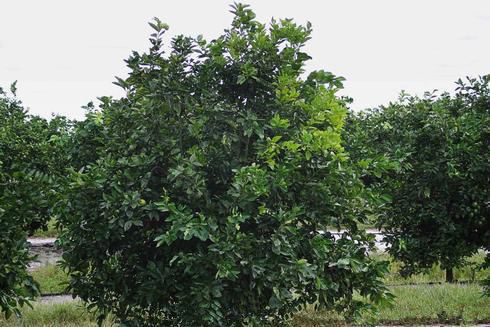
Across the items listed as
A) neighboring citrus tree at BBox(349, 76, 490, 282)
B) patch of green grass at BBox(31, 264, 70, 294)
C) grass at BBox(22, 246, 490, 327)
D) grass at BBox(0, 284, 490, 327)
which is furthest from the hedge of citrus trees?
patch of green grass at BBox(31, 264, 70, 294)

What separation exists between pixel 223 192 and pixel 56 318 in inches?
164

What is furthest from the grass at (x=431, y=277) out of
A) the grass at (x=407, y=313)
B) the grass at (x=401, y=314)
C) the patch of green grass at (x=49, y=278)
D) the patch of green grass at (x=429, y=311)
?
the patch of green grass at (x=49, y=278)

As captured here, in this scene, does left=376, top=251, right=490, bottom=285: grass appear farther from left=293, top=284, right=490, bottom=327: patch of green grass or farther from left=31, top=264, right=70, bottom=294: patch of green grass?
left=31, top=264, right=70, bottom=294: patch of green grass

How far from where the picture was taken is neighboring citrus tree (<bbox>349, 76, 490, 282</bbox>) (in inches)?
303

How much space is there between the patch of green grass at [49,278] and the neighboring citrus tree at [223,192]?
20.7 feet

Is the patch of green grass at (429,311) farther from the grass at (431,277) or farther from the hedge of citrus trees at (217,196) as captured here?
the hedge of citrus trees at (217,196)

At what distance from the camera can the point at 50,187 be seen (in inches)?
194

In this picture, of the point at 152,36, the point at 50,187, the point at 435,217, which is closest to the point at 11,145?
the point at 50,187

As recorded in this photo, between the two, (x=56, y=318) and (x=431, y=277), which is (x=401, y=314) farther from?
(x=56, y=318)

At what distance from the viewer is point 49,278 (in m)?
11.4

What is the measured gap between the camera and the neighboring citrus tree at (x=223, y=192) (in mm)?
4031

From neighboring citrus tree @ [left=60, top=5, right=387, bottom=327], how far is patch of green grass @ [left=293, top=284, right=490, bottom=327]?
280cm

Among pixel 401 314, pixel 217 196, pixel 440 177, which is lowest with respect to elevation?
pixel 401 314

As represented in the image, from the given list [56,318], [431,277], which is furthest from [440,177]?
[56,318]
